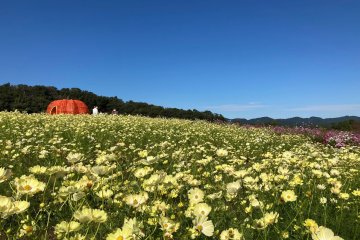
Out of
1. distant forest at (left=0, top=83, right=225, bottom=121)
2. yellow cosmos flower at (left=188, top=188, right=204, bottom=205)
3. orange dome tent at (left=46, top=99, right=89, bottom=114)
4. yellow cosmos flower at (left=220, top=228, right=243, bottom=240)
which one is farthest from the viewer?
distant forest at (left=0, top=83, right=225, bottom=121)

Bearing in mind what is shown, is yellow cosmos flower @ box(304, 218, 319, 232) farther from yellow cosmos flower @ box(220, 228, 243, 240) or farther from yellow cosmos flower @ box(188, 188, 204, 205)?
yellow cosmos flower @ box(188, 188, 204, 205)

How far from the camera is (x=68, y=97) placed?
32.4m

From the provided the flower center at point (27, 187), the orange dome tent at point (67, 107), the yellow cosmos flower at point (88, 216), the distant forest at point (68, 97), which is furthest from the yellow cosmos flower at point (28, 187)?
the distant forest at point (68, 97)

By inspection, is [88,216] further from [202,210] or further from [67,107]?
[67,107]

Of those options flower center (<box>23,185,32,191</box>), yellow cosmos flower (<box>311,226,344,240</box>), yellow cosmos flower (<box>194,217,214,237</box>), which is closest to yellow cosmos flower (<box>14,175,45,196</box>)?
flower center (<box>23,185,32,191</box>)

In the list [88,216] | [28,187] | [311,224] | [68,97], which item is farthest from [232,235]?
[68,97]

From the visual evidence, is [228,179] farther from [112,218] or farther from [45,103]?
[45,103]

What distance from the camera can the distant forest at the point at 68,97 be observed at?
3778cm

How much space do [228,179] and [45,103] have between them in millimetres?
37838

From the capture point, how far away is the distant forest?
124 ft

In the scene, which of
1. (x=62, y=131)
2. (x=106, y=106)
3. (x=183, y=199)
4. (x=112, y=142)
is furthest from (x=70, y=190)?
(x=106, y=106)

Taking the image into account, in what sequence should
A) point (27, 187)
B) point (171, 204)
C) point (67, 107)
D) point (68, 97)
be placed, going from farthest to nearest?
point (68, 97) < point (67, 107) < point (171, 204) < point (27, 187)

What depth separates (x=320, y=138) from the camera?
1809 centimetres

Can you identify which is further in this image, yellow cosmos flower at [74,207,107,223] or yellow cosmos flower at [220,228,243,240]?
yellow cosmos flower at [220,228,243,240]
